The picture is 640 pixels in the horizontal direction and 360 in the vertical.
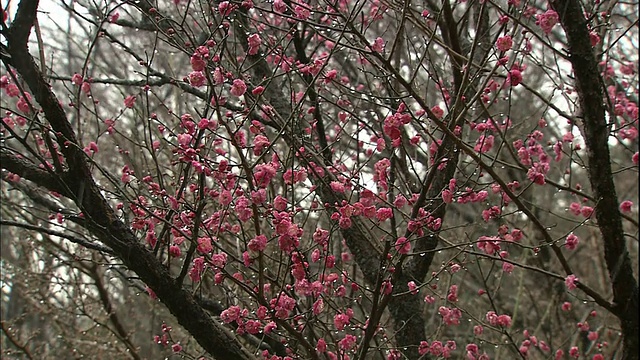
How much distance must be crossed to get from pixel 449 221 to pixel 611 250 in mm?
4770

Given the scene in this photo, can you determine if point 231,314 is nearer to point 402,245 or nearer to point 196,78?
point 402,245

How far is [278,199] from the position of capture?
289 cm

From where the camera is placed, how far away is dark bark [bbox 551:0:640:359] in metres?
3.40

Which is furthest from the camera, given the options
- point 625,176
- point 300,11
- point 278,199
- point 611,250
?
point 625,176

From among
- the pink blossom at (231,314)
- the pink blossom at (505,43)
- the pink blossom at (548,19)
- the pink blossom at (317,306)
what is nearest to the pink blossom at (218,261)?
the pink blossom at (231,314)

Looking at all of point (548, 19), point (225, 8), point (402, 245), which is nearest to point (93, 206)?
point (225, 8)

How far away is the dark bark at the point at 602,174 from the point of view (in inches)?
134

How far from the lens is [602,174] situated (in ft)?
11.4

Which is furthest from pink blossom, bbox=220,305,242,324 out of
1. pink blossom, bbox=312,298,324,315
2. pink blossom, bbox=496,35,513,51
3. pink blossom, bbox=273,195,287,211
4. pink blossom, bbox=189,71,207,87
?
pink blossom, bbox=496,35,513,51

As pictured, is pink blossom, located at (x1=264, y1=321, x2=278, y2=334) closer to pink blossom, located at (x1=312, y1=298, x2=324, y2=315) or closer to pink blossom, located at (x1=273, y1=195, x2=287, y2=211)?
pink blossom, located at (x1=312, y1=298, x2=324, y2=315)

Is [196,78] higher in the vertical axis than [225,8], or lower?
lower

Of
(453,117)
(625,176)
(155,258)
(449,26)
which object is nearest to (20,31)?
(155,258)

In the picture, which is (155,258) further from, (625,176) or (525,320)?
(625,176)

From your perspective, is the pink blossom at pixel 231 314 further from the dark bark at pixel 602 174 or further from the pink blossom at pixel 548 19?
the pink blossom at pixel 548 19
